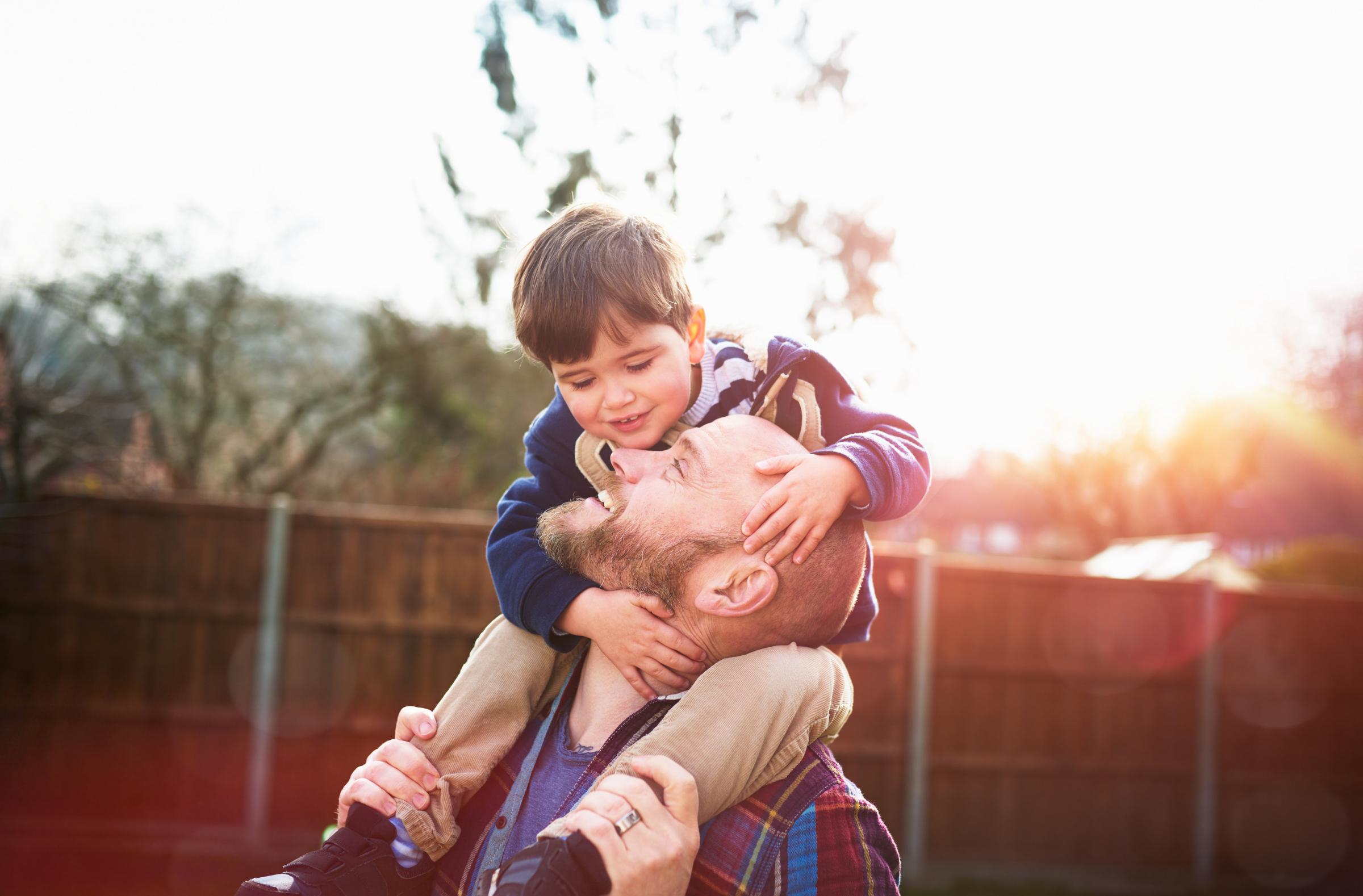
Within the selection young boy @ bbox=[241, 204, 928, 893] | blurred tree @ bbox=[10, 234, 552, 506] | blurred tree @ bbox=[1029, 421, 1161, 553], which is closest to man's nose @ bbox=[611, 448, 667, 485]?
young boy @ bbox=[241, 204, 928, 893]

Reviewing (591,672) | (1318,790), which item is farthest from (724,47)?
(1318,790)

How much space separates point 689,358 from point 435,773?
91 cm

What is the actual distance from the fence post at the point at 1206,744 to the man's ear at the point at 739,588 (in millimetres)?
8083

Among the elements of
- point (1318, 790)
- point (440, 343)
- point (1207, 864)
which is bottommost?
point (1207, 864)

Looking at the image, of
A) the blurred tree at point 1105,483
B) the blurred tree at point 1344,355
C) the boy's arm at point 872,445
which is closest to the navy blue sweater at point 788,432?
the boy's arm at point 872,445

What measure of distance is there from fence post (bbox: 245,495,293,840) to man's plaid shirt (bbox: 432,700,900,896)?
6.09 metres

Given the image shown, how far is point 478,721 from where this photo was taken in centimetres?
170

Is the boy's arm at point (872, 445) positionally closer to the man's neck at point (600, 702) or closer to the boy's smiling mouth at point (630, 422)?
the boy's smiling mouth at point (630, 422)

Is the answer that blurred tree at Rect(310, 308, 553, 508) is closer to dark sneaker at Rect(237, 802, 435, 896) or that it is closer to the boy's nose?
the boy's nose

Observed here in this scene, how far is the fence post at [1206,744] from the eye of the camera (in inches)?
324

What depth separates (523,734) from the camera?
180 cm

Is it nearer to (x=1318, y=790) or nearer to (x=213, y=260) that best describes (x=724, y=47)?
(x=213, y=260)

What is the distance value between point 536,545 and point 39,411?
5782mm

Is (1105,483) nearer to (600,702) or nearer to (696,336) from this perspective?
(696,336)
